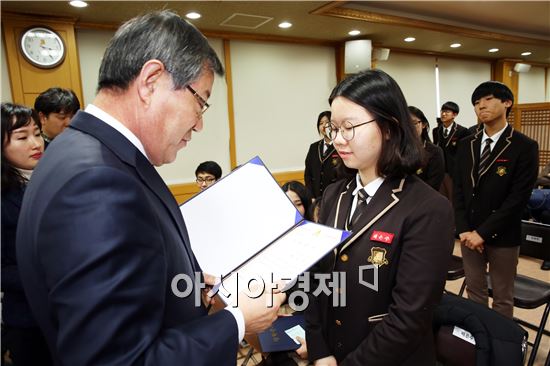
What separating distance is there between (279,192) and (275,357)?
708 mm

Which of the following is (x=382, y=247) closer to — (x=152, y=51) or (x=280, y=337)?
(x=280, y=337)

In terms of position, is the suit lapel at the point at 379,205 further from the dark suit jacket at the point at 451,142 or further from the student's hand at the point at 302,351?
the dark suit jacket at the point at 451,142

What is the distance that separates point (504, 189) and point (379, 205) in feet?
5.41

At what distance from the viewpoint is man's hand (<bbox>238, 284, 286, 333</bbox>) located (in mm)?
727

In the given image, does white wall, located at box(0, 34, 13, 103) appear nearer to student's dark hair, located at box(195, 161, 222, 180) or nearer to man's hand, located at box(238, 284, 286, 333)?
student's dark hair, located at box(195, 161, 222, 180)

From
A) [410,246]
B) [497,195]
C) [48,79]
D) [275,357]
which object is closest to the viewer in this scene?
[410,246]

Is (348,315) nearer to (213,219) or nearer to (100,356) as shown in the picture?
(213,219)

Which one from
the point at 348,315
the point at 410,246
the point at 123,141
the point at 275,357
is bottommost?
the point at 275,357

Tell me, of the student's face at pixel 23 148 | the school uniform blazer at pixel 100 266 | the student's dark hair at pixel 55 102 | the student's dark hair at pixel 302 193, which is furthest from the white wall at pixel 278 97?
the school uniform blazer at pixel 100 266

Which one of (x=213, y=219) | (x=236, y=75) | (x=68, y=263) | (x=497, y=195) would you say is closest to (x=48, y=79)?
(x=236, y=75)

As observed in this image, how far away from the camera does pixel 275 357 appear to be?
1362 millimetres

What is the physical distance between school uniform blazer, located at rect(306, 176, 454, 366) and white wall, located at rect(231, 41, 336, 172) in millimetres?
3872

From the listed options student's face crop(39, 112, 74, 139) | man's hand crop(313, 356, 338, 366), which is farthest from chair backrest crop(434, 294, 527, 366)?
student's face crop(39, 112, 74, 139)

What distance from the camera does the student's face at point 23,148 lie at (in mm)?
1553
